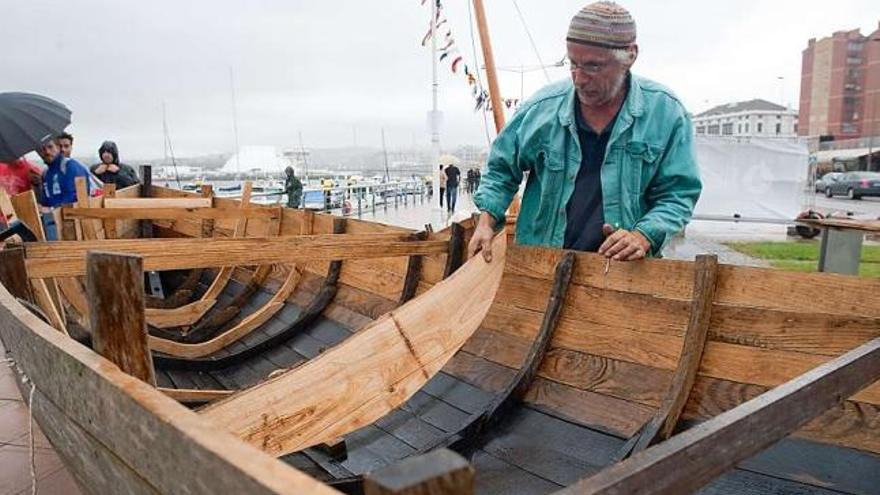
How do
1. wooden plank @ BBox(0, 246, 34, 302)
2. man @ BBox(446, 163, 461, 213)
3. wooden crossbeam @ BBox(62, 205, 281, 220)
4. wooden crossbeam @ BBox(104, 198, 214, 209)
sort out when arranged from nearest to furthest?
wooden plank @ BBox(0, 246, 34, 302) → wooden crossbeam @ BBox(62, 205, 281, 220) → wooden crossbeam @ BBox(104, 198, 214, 209) → man @ BBox(446, 163, 461, 213)

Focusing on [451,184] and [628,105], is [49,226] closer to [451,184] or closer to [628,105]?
[628,105]

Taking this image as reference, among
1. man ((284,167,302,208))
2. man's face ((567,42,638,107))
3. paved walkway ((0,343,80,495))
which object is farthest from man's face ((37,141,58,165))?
man ((284,167,302,208))

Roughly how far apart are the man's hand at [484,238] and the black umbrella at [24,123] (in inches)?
197

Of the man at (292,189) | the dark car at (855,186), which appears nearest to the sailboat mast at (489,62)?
the man at (292,189)

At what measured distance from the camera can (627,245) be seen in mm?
2455

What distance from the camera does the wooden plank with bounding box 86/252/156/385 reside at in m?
1.40

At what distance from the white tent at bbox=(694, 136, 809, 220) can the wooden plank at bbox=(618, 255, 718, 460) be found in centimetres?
1267

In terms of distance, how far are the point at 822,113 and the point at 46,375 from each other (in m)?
83.7

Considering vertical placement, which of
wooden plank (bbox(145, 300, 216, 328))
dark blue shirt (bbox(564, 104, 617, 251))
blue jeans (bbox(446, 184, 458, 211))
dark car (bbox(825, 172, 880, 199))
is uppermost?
dark blue shirt (bbox(564, 104, 617, 251))

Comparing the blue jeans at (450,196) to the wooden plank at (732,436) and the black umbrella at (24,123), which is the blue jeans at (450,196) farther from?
the wooden plank at (732,436)

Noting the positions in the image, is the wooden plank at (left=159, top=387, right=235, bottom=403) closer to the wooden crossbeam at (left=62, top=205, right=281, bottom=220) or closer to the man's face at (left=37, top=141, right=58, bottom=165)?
the wooden crossbeam at (left=62, top=205, right=281, bottom=220)

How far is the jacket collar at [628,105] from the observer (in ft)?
8.66

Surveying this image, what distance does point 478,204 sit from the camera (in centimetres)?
293

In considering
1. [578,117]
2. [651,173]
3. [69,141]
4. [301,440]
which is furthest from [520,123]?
[69,141]
